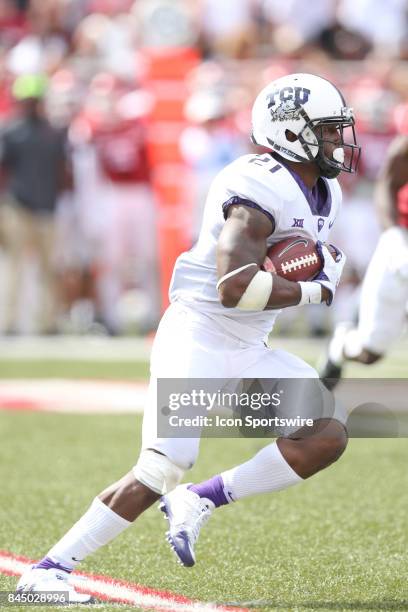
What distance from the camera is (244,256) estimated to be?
355 cm

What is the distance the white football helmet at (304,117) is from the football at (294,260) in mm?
289

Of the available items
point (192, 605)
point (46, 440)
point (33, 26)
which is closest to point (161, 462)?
point (192, 605)

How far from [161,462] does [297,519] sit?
143 centimetres

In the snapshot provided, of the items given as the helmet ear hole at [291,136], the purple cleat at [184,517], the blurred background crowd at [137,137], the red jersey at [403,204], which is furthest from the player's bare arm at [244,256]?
the blurred background crowd at [137,137]

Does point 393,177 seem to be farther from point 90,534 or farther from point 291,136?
point 90,534

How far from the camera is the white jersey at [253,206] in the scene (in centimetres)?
367

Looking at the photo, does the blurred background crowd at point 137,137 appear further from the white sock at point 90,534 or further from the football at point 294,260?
the white sock at point 90,534

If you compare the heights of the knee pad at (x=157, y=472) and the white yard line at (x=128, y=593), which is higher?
the knee pad at (x=157, y=472)

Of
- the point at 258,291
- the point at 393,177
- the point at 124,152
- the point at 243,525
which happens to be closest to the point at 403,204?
the point at 393,177

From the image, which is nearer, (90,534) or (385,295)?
(90,534)

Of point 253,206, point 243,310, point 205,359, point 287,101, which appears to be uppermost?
point 287,101

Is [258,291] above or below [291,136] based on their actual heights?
below

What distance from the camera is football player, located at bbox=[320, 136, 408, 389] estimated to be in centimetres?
613

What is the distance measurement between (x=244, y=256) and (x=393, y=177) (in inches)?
116
